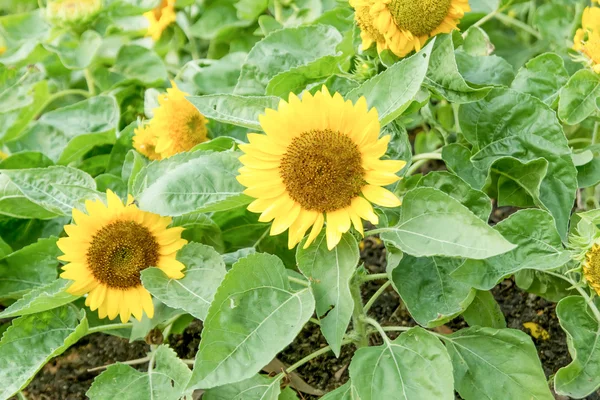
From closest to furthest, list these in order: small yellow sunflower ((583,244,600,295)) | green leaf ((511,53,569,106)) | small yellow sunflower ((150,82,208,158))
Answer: small yellow sunflower ((583,244,600,295)) < green leaf ((511,53,569,106)) < small yellow sunflower ((150,82,208,158))

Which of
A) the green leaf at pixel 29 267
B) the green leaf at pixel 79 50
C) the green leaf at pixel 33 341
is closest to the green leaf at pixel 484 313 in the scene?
the green leaf at pixel 33 341

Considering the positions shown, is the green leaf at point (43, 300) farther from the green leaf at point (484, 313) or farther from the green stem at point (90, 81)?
the green stem at point (90, 81)

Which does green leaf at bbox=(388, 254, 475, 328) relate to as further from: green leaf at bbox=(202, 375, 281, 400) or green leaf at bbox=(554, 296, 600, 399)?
green leaf at bbox=(202, 375, 281, 400)

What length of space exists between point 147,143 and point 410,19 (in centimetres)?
70

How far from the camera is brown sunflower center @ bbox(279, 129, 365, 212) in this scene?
1.16 meters

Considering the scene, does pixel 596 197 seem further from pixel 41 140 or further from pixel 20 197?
pixel 41 140

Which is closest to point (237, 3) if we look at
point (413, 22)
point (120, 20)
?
point (120, 20)

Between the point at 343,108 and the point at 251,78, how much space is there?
1.91 feet

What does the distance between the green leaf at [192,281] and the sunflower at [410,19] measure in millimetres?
515

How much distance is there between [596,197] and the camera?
5.63ft

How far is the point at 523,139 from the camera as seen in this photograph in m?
1.45

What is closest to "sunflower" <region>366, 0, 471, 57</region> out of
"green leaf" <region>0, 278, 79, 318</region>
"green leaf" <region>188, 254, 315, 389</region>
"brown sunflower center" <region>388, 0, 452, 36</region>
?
"brown sunflower center" <region>388, 0, 452, 36</region>

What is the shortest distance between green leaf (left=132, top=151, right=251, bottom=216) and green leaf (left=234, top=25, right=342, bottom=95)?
1.32 feet

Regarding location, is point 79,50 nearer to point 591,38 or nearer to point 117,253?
point 117,253
